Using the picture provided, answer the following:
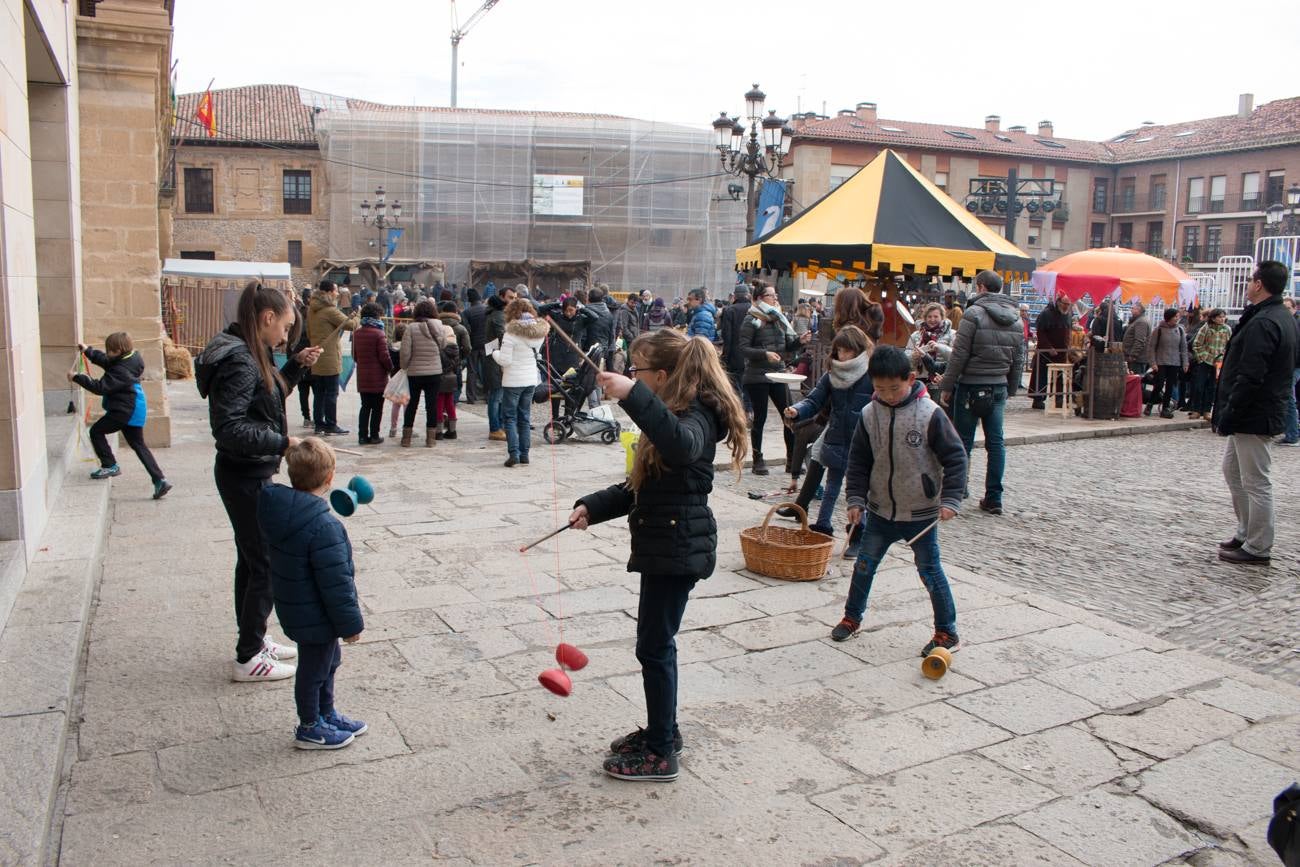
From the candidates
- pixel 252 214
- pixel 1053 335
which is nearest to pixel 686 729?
pixel 1053 335

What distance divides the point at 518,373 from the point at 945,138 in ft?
153

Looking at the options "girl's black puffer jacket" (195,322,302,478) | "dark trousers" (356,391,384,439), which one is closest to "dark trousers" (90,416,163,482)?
"dark trousers" (356,391,384,439)

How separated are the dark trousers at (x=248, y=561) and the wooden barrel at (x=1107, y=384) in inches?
479

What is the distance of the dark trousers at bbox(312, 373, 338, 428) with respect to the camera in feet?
35.4

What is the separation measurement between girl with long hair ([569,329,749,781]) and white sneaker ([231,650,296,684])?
61.3 inches

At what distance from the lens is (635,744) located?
356 centimetres

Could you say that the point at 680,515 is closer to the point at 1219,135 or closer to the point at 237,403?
the point at 237,403

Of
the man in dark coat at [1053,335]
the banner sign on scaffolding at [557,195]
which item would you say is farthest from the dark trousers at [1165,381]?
the banner sign on scaffolding at [557,195]

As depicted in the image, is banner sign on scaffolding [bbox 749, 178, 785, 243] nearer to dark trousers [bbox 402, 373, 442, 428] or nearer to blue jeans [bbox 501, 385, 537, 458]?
dark trousers [bbox 402, 373, 442, 428]

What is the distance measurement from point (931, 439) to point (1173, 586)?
8.11 ft

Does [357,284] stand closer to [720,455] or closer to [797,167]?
[797,167]

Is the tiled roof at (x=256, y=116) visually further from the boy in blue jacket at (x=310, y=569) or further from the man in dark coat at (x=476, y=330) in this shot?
the boy in blue jacket at (x=310, y=569)

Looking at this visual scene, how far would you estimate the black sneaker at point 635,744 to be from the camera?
11.6 ft

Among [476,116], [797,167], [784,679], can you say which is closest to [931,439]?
[784,679]
